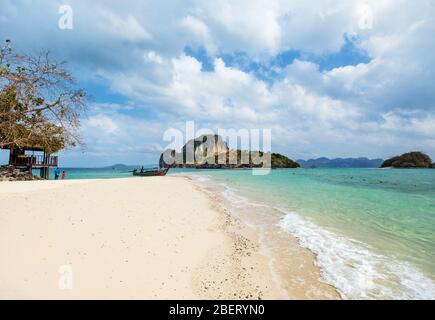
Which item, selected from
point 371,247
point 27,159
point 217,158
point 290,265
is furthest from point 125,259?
point 217,158

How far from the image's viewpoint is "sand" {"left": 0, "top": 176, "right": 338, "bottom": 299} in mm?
4480

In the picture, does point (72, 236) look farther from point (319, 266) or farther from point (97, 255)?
point (319, 266)

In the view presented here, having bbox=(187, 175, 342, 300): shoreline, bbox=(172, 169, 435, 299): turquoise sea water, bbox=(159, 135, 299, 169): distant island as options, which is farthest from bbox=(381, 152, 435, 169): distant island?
bbox=(187, 175, 342, 300): shoreline

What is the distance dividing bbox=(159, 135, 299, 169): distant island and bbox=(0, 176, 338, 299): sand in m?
145

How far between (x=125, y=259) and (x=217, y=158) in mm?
172120

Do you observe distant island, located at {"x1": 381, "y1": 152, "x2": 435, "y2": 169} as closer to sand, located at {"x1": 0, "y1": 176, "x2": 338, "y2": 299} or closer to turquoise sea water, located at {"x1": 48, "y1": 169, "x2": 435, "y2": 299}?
turquoise sea water, located at {"x1": 48, "y1": 169, "x2": 435, "y2": 299}

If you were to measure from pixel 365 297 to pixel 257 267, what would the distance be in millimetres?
2467

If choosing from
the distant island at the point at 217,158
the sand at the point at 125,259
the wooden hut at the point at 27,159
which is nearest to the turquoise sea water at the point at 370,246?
the sand at the point at 125,259

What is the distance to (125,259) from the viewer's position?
18.6ft

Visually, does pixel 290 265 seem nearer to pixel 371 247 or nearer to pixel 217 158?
pixel 371 247

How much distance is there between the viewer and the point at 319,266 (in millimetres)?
6477

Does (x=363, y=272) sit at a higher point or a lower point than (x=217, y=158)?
lower

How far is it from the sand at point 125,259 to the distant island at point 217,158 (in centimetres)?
14504
